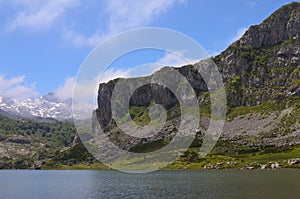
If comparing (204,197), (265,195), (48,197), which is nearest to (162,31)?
(204,197)

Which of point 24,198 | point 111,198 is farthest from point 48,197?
point 111,198

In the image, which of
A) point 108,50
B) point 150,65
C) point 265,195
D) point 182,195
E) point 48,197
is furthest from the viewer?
point 48,197

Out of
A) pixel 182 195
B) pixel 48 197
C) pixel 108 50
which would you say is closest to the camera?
pixel 108 50

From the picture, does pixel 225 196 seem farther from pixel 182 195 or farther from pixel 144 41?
pixel 144 41

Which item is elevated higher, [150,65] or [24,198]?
[150,65]

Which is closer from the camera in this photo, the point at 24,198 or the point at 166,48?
the point at 166,48

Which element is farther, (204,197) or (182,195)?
(182,195)

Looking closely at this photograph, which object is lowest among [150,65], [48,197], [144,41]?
[48,197]

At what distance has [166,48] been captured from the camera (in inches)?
2648

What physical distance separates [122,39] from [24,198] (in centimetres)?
4963

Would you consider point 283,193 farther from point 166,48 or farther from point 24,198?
point 24,198

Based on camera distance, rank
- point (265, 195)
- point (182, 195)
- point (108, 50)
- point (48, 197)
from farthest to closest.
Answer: point (48, 197) < point (182, 195) < point (265, 195) < point (108, 50)

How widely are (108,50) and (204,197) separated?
129 ft

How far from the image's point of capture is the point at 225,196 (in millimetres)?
78375
